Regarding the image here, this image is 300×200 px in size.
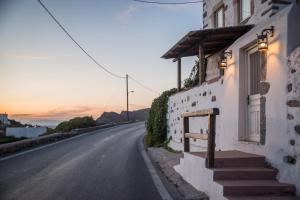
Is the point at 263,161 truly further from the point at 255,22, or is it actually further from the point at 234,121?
the point at 255,22

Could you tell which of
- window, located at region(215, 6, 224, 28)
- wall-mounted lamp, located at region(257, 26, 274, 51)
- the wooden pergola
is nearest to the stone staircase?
wall-mounted lamp, located at region(257, 26, 274, 51)

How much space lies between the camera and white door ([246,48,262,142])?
32.2ft

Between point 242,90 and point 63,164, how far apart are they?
229 inches

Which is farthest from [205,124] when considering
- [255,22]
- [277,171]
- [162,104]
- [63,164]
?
[162,104]

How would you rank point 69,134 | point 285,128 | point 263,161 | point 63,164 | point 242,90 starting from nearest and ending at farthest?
1. point 285,128
2. point 263,161
3. point 242,90
4. point 63,164
5. point 69,134

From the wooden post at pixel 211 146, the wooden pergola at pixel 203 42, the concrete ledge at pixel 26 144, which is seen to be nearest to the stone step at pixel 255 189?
the wooden post at pixel 211 146

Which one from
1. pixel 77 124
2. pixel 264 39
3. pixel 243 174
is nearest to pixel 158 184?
pixel 243 174

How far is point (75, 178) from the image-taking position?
976cm

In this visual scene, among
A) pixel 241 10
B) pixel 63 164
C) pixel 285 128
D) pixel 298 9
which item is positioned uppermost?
pixel 241 10

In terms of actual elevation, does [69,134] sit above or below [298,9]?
below

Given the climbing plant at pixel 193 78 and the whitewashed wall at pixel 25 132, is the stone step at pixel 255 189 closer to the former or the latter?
the climbing plant at pixel 193 78

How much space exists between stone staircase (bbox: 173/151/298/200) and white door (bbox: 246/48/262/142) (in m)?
1.44

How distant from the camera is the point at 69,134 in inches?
1002

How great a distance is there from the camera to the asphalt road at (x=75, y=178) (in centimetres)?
791
